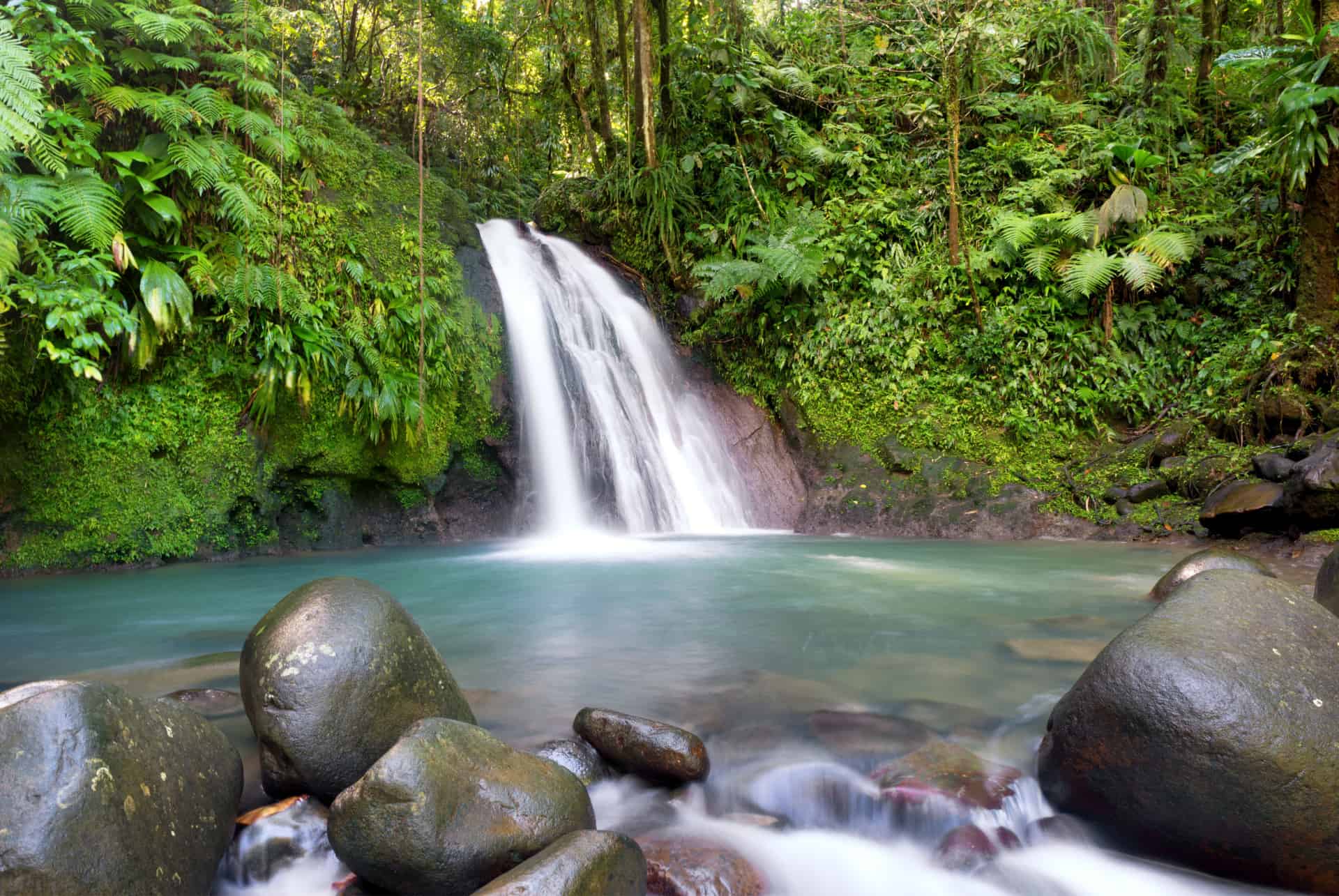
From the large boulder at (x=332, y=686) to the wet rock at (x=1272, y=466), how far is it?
723cm

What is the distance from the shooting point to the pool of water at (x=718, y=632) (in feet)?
11.1

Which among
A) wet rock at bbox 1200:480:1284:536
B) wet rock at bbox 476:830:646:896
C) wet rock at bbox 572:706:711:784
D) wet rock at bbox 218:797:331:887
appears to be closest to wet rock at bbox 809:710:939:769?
wet rock at bbox 572:706:711:784

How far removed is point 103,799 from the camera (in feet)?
6.77

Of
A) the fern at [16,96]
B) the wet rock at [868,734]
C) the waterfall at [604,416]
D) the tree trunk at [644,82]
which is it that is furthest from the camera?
the tree trunk at [644,82]

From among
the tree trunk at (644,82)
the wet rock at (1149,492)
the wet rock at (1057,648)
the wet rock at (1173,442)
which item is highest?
the tree trunk at (644,82)

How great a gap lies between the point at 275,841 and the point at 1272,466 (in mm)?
7990

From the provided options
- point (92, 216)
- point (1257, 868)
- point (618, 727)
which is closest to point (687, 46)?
point (92, 216)

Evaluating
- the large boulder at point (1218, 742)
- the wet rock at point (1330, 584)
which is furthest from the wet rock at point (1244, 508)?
the large boulder at point (1218, 742)

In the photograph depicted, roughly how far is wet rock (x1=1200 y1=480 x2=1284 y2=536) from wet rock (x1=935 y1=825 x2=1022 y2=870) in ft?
18.5

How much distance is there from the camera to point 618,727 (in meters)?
3.08

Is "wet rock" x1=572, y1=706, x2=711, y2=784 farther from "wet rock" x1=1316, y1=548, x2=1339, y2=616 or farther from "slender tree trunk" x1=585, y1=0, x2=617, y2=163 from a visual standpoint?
"slender tree trunk" x1=585, y1=0, x2=617, y2=163

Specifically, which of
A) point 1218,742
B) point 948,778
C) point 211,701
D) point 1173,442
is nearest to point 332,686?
point 211,701

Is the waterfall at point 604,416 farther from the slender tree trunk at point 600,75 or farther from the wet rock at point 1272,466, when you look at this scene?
the wet rock at point 1272,466

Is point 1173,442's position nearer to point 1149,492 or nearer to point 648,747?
point 1149,492
